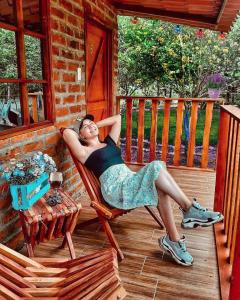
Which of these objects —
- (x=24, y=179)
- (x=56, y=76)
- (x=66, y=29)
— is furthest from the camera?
(x=66, y=29)

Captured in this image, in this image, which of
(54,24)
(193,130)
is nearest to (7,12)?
(54,24)

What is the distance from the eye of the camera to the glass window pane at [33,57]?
A: 2.27 meters

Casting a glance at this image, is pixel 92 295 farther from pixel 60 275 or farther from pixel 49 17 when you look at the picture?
pixel 49 17

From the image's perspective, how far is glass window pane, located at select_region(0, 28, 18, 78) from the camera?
210 cm

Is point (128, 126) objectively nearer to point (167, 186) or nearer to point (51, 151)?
point (51, 151)

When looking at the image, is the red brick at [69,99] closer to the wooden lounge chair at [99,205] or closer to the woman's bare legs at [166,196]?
the wooden lounge chair at [99,205]

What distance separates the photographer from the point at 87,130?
250 centimetres

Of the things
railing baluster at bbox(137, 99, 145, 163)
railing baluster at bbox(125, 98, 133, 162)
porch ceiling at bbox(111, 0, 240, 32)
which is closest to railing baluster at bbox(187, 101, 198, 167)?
railing baluster at bbox(137, 99, 145, 163)

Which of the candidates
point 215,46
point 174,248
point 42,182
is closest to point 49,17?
point 42,182

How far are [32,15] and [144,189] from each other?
166 centimetres

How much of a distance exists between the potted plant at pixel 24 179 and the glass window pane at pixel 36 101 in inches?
21.1

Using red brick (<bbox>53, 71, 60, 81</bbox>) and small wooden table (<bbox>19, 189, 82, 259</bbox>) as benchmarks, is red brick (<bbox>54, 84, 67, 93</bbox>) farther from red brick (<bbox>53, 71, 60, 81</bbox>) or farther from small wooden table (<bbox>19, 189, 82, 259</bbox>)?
small wooden table (<bbox>19, 189, 82, 259</bbox>)

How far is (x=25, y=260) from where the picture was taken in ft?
4.80

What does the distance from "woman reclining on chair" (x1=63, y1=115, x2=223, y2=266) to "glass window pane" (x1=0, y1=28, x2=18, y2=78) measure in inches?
25.9
